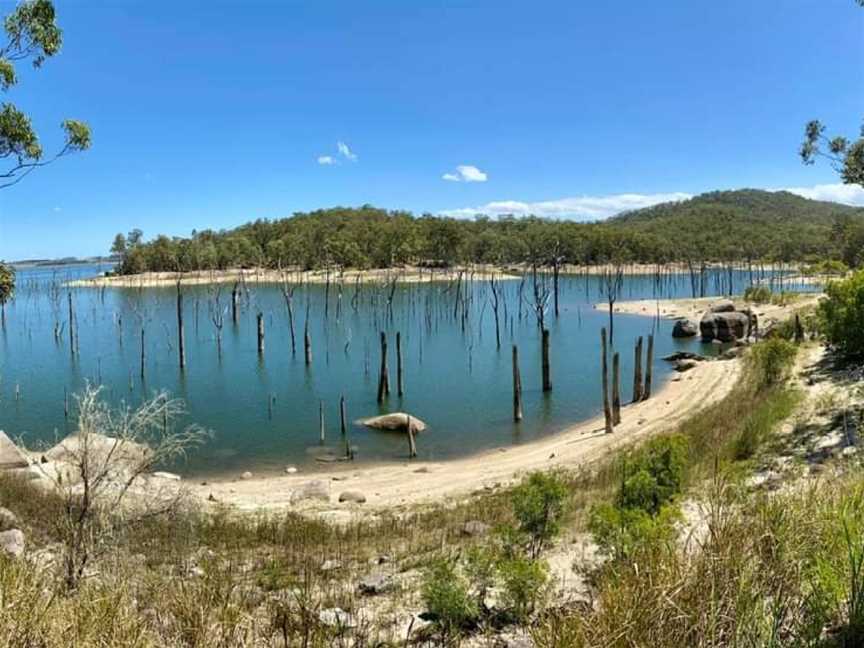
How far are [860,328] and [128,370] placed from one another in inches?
1502

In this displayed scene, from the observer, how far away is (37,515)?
529 inches

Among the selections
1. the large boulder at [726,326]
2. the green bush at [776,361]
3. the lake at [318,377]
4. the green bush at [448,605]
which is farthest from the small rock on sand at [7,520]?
the large boulder at [726,326]

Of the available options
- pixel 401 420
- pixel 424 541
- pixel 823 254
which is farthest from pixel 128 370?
pixel 823 254

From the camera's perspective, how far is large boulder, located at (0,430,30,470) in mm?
18781

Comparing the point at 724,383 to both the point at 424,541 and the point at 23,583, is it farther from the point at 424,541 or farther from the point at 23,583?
the point at 23,583

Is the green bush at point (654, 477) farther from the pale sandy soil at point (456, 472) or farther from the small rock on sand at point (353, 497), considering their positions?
the small rock on sand at point (353, 497)

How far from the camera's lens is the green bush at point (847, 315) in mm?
20781

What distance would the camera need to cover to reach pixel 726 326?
151 ft

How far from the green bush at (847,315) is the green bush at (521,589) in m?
18.7

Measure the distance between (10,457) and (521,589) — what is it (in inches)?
734

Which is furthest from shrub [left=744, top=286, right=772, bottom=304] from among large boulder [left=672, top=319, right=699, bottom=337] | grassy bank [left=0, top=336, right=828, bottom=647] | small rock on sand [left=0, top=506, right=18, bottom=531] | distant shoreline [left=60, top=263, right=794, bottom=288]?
small rock on sand [left=0, top=506, right=18, bottom=531]

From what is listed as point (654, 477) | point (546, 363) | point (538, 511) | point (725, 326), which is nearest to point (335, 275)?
point (725, 326)

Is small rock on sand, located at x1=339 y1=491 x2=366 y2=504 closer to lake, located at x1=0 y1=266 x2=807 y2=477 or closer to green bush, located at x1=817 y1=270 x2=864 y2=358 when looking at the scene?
lake, located at x1=0 y1=266 x2=807 y2=477

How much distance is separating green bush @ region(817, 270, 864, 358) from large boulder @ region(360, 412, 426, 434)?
52.1ft
